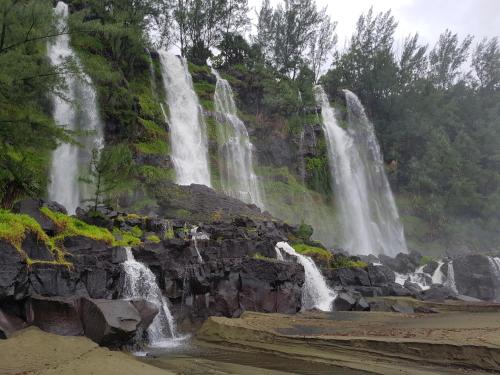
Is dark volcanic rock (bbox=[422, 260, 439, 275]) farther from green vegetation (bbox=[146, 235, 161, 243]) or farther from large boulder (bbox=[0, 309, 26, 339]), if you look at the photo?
large boulder (bbox=[0, 309, 26, 339])

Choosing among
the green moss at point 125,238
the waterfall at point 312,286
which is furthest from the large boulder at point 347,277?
the green moss at point 125,238

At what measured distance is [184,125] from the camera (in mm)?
38406

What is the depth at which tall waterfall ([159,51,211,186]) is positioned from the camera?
117ft

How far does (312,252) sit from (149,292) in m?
10.7

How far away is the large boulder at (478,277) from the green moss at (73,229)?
23469 millimetres

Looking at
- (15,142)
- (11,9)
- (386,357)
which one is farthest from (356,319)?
(11,9)

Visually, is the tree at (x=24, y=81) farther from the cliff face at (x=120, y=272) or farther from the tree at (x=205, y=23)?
the tree at (x=205, y=23)

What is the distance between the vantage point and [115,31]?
16.5 meters

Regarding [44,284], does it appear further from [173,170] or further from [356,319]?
[173,170]

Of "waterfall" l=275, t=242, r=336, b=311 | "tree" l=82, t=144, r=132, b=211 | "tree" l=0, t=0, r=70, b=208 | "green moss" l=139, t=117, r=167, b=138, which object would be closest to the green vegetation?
"tree" l=82, t=144, r=132, b=211

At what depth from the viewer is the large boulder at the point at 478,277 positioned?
2962 centimetres

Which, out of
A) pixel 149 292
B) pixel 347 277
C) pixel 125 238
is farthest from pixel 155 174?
pixel 149 292

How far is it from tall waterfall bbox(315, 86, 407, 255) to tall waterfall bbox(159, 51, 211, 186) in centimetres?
1469

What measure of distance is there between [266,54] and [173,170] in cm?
2680
